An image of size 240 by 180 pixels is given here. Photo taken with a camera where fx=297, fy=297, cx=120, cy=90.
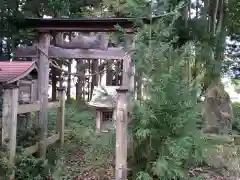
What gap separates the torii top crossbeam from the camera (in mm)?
6275

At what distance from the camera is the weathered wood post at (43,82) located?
6613mm

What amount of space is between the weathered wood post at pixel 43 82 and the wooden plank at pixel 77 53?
0.14 meters

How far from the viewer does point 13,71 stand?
570 cm

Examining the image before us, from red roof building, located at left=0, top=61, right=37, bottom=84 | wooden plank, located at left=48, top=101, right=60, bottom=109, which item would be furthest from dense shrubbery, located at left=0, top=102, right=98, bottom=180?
red roof building, located at left=0, top=61, right=37, bottom=84

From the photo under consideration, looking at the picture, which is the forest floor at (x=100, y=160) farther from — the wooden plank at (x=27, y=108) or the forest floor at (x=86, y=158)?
the wooden plank at (x=27, y=108)

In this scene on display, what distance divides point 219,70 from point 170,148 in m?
5.44

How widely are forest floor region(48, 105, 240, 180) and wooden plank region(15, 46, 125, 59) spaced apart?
1.71 meters

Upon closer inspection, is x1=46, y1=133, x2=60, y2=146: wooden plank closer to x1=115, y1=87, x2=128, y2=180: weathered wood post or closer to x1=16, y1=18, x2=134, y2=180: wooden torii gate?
x1=16, y1=18, x2=134, y2=180: wooden torii gate

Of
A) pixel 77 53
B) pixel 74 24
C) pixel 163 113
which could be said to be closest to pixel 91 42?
pixel 77 53

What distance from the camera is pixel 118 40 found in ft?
21.6

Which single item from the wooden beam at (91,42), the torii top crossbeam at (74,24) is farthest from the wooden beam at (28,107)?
the torii top crossbeam at (74,24)

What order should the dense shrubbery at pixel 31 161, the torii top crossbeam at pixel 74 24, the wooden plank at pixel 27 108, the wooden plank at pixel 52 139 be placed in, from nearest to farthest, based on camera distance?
1. the dense shrubbery at pixel 31 161
2. the wooden plank at pixel 27 108
3. the torii top crossbeam at pixel 74 24
4. the wooden plank at pixel 52 139

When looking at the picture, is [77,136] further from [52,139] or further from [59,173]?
[59,173]

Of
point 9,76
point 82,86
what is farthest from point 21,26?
point 82,86
